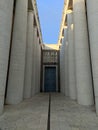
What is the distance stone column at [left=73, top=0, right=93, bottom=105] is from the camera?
10.3 metres

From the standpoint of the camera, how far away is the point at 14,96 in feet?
34.8

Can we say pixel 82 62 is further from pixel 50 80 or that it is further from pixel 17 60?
pixel 50 80

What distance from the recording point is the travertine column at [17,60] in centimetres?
1066

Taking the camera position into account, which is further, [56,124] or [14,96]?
[14,96]

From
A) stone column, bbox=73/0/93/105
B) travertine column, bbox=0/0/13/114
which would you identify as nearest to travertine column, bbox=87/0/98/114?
stone column, bbox=73/0/93/105

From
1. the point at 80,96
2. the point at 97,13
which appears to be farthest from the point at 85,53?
the point at 97,13

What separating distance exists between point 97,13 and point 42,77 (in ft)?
76.2

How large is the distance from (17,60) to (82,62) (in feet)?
13.5

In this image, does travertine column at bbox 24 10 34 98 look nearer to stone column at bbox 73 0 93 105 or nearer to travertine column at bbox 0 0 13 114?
stone column at bbox 73 0 93 105

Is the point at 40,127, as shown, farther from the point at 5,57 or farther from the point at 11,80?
the point at 11,80

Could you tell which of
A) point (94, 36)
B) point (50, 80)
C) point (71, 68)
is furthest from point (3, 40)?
point (50, 80)

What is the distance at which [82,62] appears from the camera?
10695 millimetres

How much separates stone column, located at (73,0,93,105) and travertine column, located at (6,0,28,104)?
3.67 meters

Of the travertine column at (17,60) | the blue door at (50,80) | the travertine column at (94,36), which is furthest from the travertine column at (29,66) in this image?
the blue door at (50,80)
